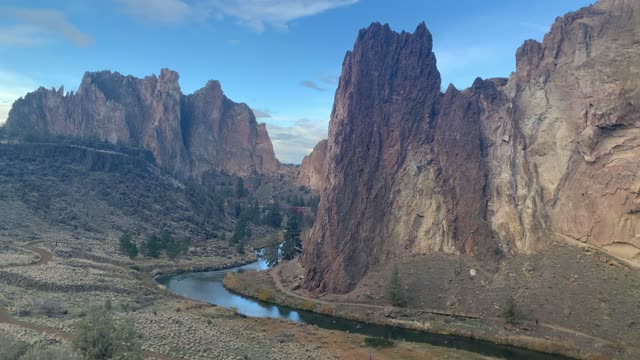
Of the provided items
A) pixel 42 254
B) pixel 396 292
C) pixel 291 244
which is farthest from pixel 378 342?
pixel 42 254

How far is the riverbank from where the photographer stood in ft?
160

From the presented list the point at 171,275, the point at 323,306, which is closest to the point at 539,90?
the point at 323,306

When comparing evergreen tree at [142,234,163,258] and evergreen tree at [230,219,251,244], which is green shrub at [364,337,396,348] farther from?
evergreen tree at [230,219,251,244]

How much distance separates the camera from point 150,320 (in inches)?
1960

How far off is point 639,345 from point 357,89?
168ft

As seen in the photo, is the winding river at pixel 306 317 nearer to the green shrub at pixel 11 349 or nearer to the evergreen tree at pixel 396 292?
the evergreen tree at pixel 396 292

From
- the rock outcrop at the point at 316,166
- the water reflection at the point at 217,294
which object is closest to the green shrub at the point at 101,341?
the water reflection at the point at 217,294

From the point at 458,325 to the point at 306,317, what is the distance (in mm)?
18030

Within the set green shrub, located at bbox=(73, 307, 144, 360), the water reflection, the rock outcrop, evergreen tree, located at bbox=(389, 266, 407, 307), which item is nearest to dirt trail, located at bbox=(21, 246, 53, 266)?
the water reflection

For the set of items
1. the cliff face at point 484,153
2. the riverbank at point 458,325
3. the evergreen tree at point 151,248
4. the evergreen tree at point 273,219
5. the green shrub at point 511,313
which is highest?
the cliff face at point 484,153

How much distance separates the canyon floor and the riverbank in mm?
7088

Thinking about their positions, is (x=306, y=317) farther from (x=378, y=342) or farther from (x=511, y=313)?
(x=511, y=313)

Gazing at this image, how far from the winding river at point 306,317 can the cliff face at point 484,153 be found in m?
8.01

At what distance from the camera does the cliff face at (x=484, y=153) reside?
60.4 metres
